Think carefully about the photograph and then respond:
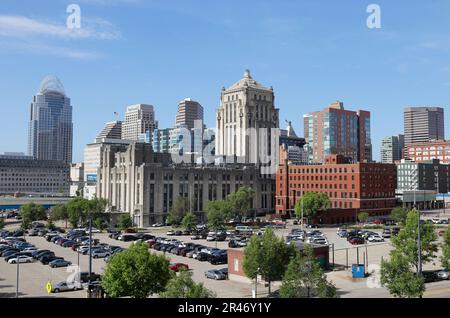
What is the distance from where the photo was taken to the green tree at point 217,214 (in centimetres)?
8336

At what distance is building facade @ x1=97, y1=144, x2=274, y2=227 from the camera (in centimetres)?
10050

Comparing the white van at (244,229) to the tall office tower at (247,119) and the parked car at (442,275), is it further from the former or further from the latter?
the tall office tower at (247,119)

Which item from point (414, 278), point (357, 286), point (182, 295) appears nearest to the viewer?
point (182, 295)

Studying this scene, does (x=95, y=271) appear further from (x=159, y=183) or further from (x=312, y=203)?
(x=312, y=203)

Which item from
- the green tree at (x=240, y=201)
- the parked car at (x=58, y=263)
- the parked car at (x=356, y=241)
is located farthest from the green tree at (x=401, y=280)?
the green tree at (x=240, y=201)

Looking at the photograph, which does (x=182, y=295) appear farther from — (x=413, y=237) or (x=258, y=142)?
(x=258, y=142)

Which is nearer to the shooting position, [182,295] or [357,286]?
[182,295]

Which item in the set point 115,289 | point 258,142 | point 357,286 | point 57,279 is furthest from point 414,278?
point 258,142

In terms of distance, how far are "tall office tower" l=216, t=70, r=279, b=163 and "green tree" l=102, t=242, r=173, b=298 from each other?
127 m

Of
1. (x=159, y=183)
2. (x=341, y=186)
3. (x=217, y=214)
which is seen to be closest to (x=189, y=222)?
(x=217, y=214)

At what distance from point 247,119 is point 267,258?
122984mm

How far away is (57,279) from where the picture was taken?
1730 inches

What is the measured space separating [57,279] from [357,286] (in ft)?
85.0

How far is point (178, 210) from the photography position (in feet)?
319
